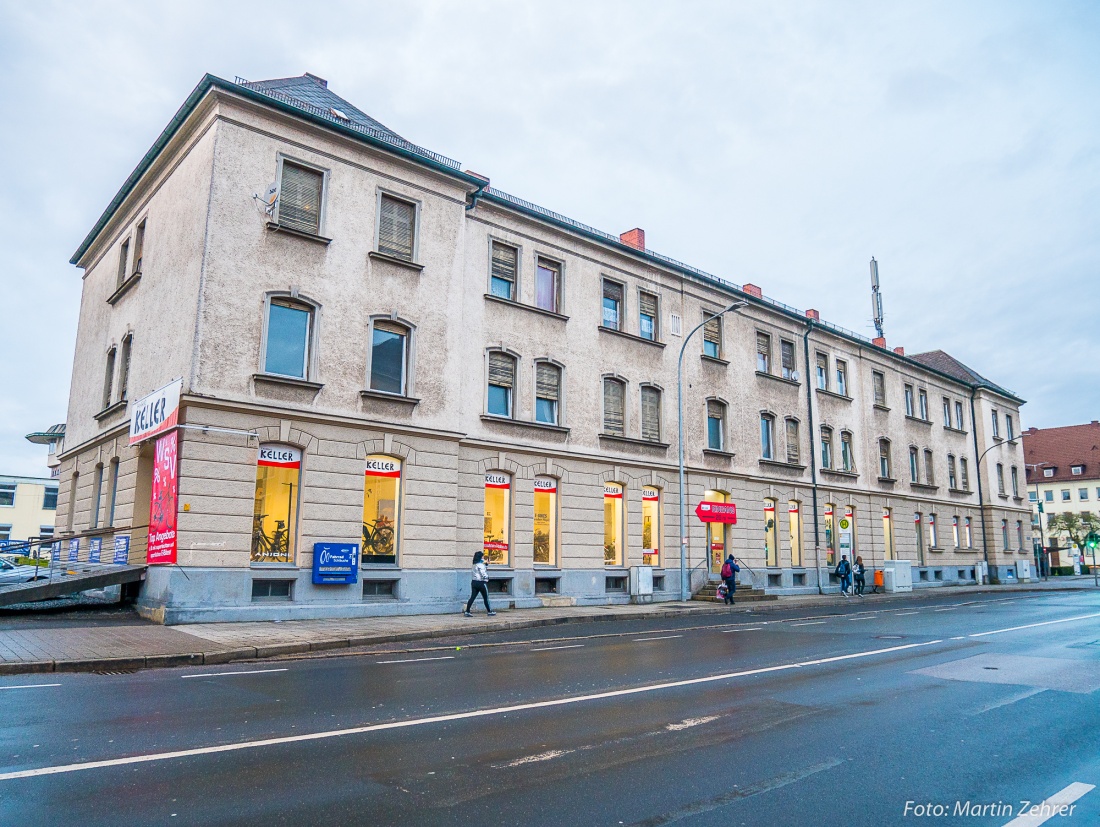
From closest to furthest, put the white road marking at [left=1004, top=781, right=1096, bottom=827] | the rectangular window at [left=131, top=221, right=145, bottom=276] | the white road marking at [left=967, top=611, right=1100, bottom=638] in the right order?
the white road marking at [left=1004, top=781, right=1096, bottom=827]
the white road marking at [left=967, top=611, right=1100, bottom=638]
the rectangular window at [left=131, top=221, right=145, bottom=276]

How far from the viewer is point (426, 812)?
4758mm

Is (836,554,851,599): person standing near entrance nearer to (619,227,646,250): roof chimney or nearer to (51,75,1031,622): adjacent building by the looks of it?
(51,75,1031,622): adjacent building

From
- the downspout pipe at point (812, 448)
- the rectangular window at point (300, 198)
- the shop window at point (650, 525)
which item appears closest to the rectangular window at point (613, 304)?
the shop window at point (650, 525)

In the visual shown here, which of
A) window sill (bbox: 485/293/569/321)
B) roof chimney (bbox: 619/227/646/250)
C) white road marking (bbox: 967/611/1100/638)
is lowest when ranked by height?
white road marking (bbox: 967/611/1100/638)

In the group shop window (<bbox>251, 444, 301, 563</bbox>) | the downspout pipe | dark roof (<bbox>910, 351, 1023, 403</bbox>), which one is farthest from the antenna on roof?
shop window (<bbox>251, 444, 301, 563</bbox>)

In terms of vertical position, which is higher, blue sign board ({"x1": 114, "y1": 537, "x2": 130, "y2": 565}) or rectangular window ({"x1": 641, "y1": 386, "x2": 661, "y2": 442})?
rectangular window ({"x1": 641, "y1": 386, "x2": 661, "y2": 442})

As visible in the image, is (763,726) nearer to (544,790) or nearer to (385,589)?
(544,790)

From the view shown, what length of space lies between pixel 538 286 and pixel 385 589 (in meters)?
10.6

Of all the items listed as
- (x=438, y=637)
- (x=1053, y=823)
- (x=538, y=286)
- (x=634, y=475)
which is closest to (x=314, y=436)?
(x=438, y=637)

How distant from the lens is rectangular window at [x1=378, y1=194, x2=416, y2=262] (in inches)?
789

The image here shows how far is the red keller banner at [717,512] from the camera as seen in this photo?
2736 cm

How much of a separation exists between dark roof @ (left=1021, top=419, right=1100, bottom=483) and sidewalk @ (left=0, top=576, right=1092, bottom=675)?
91.6 metres

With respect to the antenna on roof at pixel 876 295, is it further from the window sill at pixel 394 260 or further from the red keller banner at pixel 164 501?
the red keller banner at pixel 164 501

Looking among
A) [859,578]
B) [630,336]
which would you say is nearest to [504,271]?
[630,336]
